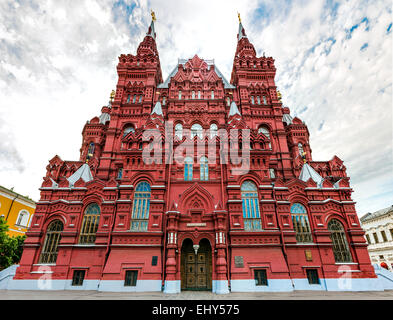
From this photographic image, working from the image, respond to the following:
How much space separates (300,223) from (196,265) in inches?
393

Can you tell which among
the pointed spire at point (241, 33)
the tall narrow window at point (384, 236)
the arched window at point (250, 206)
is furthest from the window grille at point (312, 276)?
the pointed spire at point (241, 33)

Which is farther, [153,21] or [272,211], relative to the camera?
[153,21]

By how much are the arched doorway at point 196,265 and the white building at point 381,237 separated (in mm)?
32350

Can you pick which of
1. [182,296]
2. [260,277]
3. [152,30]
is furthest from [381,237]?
[152,30]

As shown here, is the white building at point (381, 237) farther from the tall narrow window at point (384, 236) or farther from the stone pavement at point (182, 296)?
the stone pavement at point (182, 296)

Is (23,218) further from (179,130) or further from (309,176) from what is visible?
(309,176)

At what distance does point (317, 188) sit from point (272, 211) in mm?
5539

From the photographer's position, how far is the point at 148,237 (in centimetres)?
1622

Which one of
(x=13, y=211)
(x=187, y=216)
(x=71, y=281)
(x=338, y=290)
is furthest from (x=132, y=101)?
(x=338, y=290)

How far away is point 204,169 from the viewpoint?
1894cm

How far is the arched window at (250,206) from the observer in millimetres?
17022
